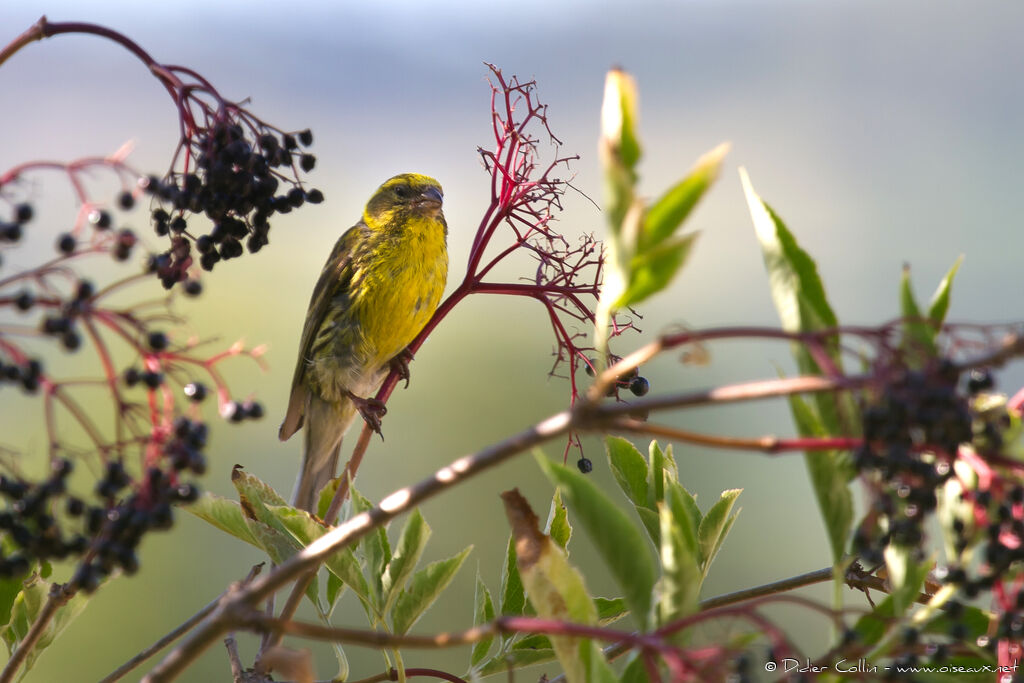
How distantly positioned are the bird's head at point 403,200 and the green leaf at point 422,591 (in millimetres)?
2479

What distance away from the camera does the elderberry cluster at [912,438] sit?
2.57 ft

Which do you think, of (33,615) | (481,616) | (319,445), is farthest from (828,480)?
(319,445)

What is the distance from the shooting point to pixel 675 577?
935mm

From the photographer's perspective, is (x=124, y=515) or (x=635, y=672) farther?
(x=635, y=672)

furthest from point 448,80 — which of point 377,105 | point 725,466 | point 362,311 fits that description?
point 362,311

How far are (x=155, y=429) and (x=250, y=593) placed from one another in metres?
0.26

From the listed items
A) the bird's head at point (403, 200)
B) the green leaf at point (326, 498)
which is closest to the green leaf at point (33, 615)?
Result: the green leaf at point (326, 498)

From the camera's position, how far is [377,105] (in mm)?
44750

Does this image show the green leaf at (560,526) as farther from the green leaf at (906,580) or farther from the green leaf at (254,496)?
the green leaf at (906,580)

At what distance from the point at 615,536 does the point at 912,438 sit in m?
0.29

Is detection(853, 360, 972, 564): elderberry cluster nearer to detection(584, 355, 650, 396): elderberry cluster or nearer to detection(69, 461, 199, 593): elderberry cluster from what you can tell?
detection(69, 461, 199, 593): elderberry cluster

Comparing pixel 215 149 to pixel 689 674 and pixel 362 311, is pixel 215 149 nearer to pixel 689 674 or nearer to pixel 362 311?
pixel 689 674

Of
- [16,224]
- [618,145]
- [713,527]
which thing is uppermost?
[16,224]

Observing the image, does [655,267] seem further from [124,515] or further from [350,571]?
[350,571]
